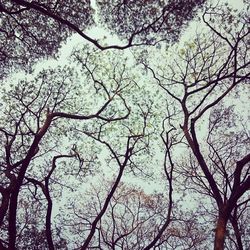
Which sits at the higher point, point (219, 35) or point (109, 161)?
point (219, 35)

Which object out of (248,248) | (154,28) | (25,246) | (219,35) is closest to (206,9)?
(219,35)

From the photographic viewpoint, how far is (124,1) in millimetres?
8867

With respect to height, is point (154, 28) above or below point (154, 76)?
below

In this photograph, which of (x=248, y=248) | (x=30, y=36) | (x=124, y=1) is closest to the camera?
(x=124, y=1)

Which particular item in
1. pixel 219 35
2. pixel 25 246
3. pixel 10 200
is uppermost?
pixel 219 35

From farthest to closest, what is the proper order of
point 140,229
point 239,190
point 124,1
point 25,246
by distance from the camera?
point 140,229 → point 25,246 → point 124,1 → point 239,190

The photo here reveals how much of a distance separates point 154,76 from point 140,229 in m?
14.1

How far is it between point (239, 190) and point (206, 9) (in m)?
5.91

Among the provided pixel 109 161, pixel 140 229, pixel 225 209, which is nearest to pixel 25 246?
pixel 109 161

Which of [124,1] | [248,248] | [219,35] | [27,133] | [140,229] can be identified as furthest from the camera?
[140,229]

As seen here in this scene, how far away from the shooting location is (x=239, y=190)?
6910 mm

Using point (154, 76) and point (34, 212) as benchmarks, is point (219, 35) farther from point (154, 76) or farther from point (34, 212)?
point (34, 212)

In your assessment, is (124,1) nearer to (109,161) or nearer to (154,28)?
(154,28)

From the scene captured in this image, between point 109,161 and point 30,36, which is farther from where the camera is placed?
point 109,161
